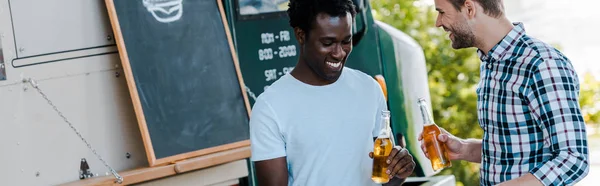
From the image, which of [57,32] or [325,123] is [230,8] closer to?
[57,32]

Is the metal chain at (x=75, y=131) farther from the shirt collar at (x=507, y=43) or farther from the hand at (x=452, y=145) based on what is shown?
the shirt collar at (x=507, y=43)

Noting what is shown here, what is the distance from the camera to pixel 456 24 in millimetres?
3119

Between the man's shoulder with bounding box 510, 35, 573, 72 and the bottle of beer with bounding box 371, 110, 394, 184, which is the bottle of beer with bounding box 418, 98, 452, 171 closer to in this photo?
the bottle of beer with bounding box 371, 110, 394, 184

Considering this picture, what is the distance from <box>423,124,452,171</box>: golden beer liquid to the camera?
11.1 feet

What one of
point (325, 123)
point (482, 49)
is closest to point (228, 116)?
point (325, 123)

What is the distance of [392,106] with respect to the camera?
18.7 feet

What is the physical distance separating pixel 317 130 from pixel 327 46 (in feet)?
0.88

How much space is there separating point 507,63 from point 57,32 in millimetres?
1733

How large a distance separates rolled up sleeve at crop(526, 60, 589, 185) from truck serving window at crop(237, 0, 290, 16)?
7.07 feet

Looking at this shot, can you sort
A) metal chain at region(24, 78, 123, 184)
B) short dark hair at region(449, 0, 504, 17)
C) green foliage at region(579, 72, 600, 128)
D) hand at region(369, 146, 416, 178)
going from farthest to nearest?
green foliage at region(579, 72, 600, 128) → metal chain at region(24, 78, 123, 184) → hand at region(369, 146, 416, 178) → short dark hair at region(449, 0, 504, 17)

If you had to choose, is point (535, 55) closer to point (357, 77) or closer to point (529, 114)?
point (529, 114)

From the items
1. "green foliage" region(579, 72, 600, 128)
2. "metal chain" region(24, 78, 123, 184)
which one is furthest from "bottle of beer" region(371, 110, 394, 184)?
"green foliage" region(579, 72, 600, 128)

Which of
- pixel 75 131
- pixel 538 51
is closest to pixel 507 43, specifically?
pixel 538 51

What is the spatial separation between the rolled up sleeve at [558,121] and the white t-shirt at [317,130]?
58 centimetres
